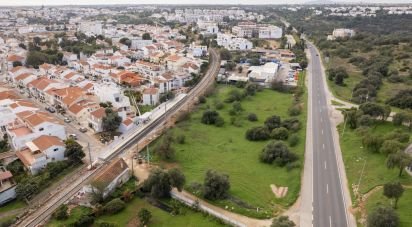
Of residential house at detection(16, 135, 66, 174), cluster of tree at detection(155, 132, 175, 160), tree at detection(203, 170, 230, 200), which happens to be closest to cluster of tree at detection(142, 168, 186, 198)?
tree at detection(203, 170, 230, 200)

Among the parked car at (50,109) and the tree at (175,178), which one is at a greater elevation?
the tree at (175,178)

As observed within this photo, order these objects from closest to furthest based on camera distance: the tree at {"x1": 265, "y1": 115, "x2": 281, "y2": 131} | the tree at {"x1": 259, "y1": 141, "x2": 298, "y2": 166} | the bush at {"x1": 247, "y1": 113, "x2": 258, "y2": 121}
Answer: the tree at {"x1": 259, "y1": 141, "x2": 298, "y2": 166}, the tree at {"x1": 265, "y1": 115, "x2": 281, "y2": 131}, the bush at {"x1": 247, "y1": 113, "x2": 258, "y2": 121}

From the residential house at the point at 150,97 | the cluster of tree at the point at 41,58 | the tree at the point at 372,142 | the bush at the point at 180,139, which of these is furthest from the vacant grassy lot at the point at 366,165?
the cluster of tree at the point at 41,58

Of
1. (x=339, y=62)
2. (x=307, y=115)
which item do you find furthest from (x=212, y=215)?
(x=339, y=62)

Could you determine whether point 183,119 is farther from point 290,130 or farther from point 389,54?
point 389,54

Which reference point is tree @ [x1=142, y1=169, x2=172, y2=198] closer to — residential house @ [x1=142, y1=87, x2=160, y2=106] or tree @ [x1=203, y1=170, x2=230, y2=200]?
tree @ [x1=203, y1=170, x2=230, y2=200]

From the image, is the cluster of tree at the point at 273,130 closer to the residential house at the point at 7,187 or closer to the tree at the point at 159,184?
the tree at the point at 159,184
